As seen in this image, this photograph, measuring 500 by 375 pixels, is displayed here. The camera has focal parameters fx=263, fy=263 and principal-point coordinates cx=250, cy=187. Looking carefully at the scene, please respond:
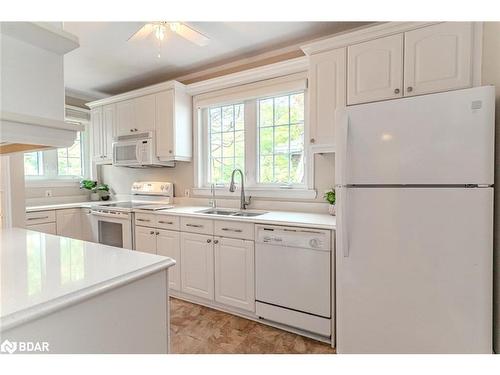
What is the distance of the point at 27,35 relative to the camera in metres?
0.82

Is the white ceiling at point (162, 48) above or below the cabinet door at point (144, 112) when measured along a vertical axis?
above

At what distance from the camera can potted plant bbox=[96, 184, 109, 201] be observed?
157 inches

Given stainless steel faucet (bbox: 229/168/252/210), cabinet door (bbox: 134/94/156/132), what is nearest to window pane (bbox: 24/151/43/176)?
cabinet door (bbox: 134/94/156/132)

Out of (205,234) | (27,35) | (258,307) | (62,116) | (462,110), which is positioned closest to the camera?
(27,35)

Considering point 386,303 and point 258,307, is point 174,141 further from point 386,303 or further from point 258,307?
point 386,303

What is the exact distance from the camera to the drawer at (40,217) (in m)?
2.84

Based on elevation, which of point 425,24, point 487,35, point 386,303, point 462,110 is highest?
point 425,24

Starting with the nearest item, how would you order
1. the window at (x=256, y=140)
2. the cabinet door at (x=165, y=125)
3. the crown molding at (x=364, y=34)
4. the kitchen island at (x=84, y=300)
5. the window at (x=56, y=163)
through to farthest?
the kitchen island at (x=84, y=300) → the crown molding at (x=364, y=34) → the window at (x=256, y=140) → the cabinet door at (x=165, y=125) → the window at (x=56, y=163)

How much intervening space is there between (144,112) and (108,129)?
0.77 m

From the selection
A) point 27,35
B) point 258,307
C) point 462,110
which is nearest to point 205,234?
point 258,307

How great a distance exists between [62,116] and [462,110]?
5.86ft

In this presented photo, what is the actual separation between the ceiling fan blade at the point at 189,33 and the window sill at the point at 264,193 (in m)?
1.47

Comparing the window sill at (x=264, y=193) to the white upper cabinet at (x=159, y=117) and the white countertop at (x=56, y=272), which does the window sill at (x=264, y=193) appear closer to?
the white upper cabinet at (x=159, y=117)

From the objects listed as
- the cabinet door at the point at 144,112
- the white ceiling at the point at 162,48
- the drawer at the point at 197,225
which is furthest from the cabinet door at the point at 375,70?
the cabinet door at the point at 144,112
